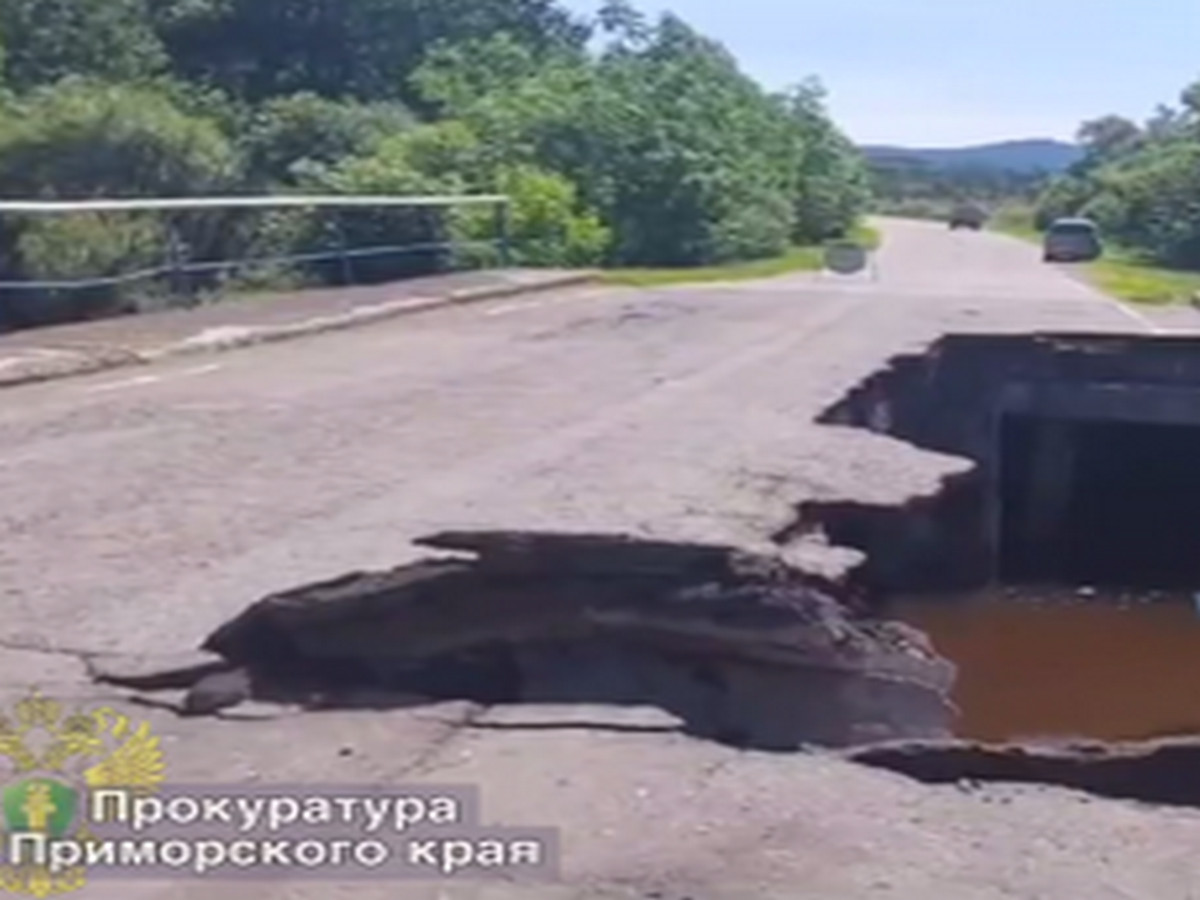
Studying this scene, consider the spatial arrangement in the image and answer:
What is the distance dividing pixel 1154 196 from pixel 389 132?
30319mm

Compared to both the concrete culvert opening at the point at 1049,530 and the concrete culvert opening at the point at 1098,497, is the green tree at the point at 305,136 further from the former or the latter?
the concrete culvert opening at the point at 1049,530

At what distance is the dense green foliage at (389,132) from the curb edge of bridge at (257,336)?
1400 mm

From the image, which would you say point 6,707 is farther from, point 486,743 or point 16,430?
point 16,430

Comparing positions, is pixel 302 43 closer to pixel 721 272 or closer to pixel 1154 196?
pixel 721 272

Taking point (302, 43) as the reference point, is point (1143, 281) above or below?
below

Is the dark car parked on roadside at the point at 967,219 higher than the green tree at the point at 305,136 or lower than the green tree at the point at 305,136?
lower

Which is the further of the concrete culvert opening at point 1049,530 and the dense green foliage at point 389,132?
the dense green foliage at point 389,132

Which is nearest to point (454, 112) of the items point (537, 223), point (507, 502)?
point (537, 223)

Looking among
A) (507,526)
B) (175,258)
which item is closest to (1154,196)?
(175,258)

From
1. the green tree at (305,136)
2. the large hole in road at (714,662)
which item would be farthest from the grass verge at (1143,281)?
the large hole in road at (714,662)

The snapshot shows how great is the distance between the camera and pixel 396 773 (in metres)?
5.26

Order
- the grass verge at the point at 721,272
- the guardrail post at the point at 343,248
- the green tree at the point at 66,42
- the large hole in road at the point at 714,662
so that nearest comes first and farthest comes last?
the large hole in road at the point at 714,662 < the guardrail post at the point at 343,248 < the grass verge at the point at 721,272 < the green tree at the point at 66,42

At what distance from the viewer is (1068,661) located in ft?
42.2

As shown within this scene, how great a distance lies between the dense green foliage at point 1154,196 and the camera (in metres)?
53.8
